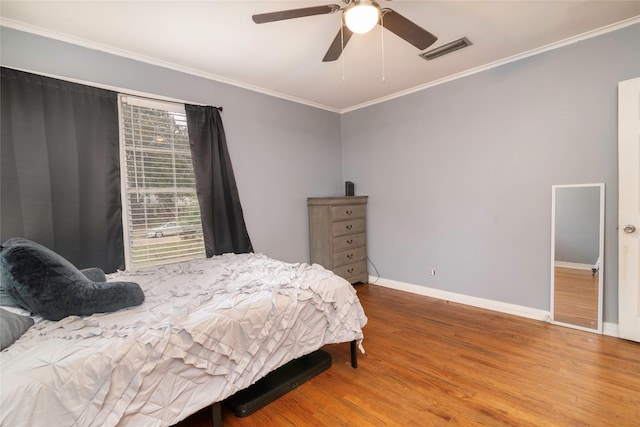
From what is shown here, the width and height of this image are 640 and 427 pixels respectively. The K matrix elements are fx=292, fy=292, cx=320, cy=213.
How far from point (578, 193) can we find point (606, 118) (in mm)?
658

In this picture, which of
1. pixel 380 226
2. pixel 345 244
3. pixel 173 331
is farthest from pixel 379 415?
pixel 380 226

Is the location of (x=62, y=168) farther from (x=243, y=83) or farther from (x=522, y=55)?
(x=522, y=55)

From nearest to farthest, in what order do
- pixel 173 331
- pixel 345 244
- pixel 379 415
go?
1. pixel 173 331
2. pixel 379 415
3. pixel 345 244

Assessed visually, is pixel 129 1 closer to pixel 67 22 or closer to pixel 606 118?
pixel 67 22

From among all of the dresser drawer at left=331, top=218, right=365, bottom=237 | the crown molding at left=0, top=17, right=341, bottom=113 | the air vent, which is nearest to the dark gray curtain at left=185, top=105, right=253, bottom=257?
the crown molding at left=0, top=17, right=341, bottom=113

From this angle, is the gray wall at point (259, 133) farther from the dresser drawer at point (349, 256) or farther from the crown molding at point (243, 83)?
the dresser drawer at point (349, 256)

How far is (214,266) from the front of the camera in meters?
2.62

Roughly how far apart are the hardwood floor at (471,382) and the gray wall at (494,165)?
59 cm

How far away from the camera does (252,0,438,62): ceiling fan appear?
151 cm

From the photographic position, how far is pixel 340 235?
12.7 feet

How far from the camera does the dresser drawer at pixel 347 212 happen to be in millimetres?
3805

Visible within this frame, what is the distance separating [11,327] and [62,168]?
1.48 metres

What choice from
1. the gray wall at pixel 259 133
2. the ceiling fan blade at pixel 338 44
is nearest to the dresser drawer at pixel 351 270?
the gray wall at pixel 259 133

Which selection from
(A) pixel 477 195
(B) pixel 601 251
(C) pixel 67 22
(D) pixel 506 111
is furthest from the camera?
(A) pixel 477 195
